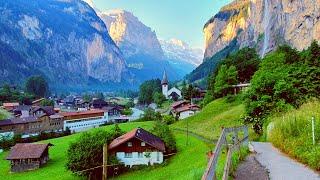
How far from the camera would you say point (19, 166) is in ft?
163

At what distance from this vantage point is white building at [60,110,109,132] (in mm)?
88688

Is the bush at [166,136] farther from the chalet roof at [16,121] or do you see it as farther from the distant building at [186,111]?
the chalet roof at [16,121]

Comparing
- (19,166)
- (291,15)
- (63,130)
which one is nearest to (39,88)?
(63,130)

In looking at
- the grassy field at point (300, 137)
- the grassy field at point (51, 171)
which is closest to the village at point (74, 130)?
the grassy field at point (51, 171)

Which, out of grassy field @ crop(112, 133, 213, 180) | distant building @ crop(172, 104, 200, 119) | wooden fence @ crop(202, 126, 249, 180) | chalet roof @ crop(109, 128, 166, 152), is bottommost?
grassy field @ crop(112, 133, 213, 180)

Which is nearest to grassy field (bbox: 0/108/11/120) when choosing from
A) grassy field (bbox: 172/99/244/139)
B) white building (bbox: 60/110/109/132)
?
white building (bbox: 60/110/109/132)

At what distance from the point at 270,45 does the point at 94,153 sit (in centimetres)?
11464

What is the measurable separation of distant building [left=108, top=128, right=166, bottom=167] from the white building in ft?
154

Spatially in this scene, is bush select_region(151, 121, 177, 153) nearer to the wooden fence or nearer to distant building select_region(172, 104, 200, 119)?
the wooden fence

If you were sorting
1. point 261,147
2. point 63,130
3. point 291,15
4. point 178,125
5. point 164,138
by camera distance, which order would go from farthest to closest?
point 291,15, point 63,130, point 178,125, point 164,138, point 261,147

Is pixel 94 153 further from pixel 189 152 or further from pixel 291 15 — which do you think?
pixel 291 15

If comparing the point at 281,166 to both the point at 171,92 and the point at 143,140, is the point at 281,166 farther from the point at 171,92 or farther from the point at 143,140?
the point at 171,92

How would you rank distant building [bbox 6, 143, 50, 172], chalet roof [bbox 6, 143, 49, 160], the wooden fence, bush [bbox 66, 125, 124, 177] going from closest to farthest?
the wooden fence < bush [bbox 66, 125, 124, 177] < distant building [bbox 6, 143, 50, 172] < chalet roof [bbox 6, 143, 49, 160]

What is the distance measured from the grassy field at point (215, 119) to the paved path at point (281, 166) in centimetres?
3213
